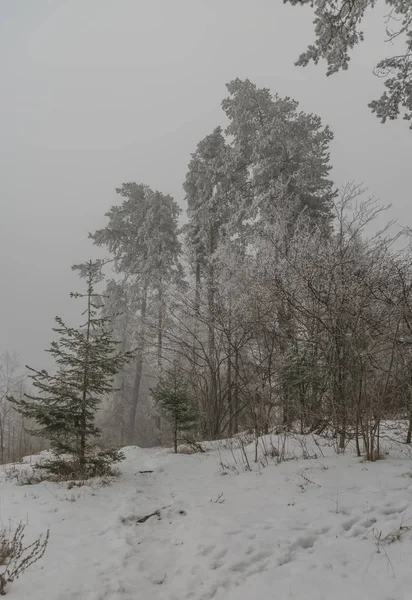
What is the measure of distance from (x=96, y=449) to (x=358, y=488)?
16.7ft

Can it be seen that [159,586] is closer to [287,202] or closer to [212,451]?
[212,451]

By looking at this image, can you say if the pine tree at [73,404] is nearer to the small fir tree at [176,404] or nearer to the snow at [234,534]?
the snow at [234,534]

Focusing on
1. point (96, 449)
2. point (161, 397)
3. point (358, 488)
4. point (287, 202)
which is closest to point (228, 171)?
point (287, 202)

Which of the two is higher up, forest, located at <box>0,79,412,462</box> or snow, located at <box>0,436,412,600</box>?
forest, located at <box>0,79,412,462</box>

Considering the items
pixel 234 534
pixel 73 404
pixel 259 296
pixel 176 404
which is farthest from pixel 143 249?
pixel 234 534

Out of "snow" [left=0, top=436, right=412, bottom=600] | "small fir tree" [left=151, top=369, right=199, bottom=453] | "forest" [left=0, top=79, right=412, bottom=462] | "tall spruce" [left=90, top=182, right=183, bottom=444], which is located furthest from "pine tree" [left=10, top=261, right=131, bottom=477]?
"tall spruce" [left=90, top=182, right=183, bottom=444]

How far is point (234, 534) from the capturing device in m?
3.76

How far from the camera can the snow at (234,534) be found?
9.36 feet

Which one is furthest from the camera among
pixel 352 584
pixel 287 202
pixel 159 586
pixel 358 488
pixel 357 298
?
pixel 287 202

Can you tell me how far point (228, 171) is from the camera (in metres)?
19.4

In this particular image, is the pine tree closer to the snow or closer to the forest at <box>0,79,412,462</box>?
the forest at <box>0,79,412,462</box>

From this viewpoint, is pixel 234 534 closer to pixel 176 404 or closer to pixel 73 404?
pixel 73 404

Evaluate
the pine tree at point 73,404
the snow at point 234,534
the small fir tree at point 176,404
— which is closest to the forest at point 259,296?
the small fir tree at point 176,404

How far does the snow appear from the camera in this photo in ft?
9.36
